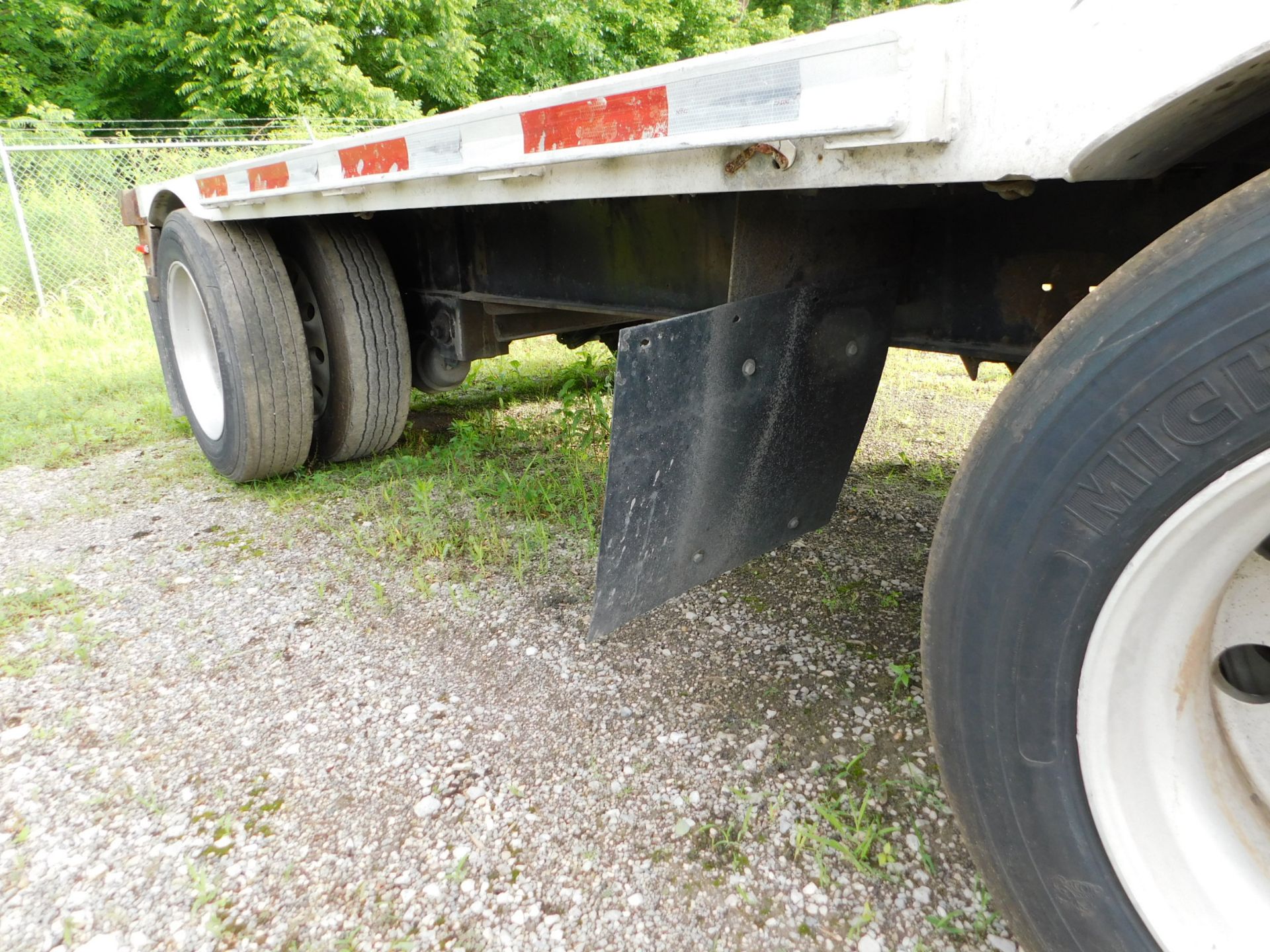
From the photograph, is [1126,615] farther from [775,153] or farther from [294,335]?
[294,335]

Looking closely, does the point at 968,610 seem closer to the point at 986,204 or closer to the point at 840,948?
the point at 840,948

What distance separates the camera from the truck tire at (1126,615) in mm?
753

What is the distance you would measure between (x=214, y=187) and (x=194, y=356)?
1.03 metres

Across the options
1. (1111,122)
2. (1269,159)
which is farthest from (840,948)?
(1269,159)

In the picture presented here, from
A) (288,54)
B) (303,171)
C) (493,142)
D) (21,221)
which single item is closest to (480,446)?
(303,171)

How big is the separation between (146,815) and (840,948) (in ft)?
4.28

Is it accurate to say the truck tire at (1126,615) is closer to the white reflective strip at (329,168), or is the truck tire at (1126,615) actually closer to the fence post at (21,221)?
the white reflective strip at (329,168)

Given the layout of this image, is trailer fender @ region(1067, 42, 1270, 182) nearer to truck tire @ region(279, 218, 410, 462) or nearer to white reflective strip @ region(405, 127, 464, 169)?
white reflective strip @ region(405, 127, 464, 169)

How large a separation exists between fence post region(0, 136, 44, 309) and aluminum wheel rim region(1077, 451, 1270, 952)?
961 cm

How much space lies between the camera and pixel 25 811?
1.57 m

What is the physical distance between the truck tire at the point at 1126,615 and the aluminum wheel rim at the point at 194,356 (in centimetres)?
323

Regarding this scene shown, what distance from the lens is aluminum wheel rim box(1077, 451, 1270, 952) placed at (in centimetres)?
81

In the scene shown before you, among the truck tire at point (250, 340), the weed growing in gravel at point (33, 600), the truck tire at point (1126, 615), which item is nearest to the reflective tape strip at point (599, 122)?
the truck tire at point (1126, 615)

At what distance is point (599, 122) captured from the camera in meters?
1.23
